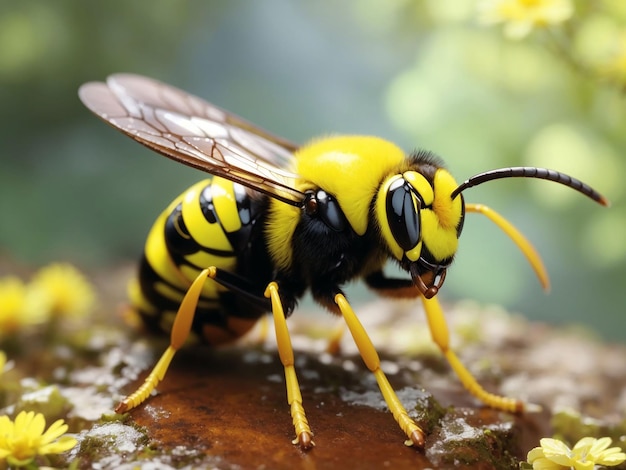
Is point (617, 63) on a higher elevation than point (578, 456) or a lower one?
higher

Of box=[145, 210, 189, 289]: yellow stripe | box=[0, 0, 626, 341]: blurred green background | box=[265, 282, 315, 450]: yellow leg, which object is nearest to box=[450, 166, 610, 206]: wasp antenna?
box=[265, 282, 315, 450]: yellow leg


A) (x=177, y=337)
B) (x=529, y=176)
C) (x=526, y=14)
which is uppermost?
(x=526, y=14)

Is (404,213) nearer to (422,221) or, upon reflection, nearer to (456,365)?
(422,221)

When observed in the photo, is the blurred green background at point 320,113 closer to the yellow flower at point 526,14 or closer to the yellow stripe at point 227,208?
the yellow flower at point 526,14

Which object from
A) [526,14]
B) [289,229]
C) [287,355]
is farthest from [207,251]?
[526,14]

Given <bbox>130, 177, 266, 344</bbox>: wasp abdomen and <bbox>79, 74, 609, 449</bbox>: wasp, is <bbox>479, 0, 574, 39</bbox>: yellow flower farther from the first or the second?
<bbox>130, 177, 266, 344</bbox>: wasp abdomen

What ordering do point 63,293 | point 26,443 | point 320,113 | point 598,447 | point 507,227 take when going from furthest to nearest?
1. point 320,113
2. point 63,293
3. point 507,227
4. point 598,447
5. point 26,443

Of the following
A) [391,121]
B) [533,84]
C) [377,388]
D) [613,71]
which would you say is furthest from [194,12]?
[377,388]
